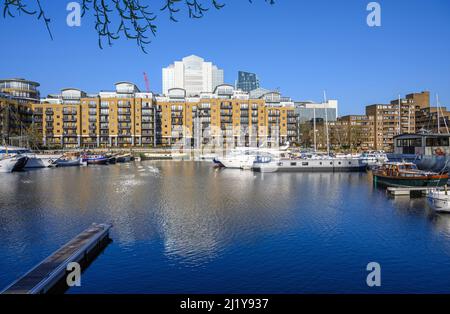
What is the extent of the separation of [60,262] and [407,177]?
3575 centimetres

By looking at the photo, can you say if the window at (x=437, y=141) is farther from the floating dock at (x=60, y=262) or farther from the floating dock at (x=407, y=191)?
the floating dock at (x=60, y=262)

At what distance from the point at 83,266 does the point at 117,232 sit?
604cm

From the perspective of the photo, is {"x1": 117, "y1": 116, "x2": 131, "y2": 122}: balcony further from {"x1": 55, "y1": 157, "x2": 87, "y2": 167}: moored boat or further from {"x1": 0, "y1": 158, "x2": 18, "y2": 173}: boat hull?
{"x1": 0, "y1": 158, "x2": 18, "y2": 173}: boat hull

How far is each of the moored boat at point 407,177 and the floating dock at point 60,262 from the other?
103ft

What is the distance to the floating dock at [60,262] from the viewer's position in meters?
13.4

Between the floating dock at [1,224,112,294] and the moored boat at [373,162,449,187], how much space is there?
31.5 meters

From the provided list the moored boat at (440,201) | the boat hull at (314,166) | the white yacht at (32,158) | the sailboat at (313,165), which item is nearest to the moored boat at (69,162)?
the white yacht at (32,158)

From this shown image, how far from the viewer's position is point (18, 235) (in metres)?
22.2

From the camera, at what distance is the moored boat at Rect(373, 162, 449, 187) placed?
38562mm
